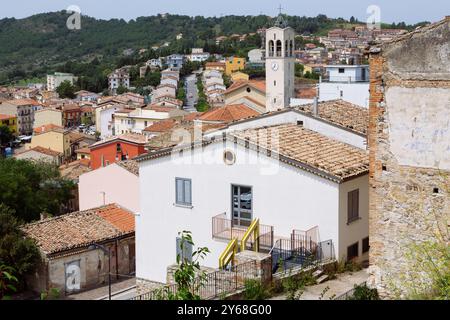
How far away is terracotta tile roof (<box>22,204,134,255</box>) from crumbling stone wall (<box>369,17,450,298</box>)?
13.7 meters

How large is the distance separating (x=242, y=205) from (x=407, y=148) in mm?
5825

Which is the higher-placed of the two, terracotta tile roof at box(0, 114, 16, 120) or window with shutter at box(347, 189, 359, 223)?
window with shutter at box(347, 189, 359, 223)

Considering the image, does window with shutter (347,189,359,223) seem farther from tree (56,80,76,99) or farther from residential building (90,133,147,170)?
tree (56,80,76,99)

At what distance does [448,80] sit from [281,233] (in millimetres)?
5919

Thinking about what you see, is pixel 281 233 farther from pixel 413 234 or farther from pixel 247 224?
pixel 413 234

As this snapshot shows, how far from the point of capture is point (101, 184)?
28.8 metres

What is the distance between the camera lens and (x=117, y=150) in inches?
1657

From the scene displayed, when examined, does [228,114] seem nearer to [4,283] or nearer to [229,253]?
[229,253]

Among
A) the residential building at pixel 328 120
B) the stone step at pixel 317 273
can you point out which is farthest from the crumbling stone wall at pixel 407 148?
the residential building at pixel 328 120

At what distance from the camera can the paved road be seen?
98.0m

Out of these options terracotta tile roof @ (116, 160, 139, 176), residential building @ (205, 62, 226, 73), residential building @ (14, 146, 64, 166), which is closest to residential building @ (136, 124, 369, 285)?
terracotta tile roof @ (116, 160, 139, 176)

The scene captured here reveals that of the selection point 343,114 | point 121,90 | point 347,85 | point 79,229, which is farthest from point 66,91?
point 343,114
